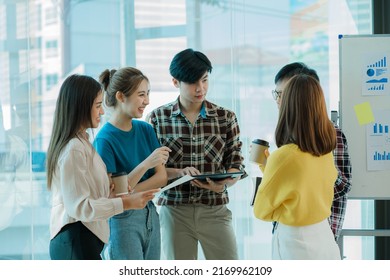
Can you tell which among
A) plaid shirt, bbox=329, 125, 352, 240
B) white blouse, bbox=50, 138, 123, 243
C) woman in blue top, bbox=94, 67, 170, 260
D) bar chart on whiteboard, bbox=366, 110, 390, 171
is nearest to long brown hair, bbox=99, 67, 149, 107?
woman in blue top, bbox=94, 67, 170, 260

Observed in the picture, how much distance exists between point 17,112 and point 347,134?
6.55 ft

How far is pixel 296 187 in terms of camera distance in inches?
86.7

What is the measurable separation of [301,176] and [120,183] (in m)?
0.72

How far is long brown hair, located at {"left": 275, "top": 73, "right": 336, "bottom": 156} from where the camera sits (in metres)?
2.22

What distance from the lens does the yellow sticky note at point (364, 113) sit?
3.20 meters

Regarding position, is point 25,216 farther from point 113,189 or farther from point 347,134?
point 347,134

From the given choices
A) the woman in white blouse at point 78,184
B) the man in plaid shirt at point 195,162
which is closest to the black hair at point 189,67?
the man in plaid shirt at point 195,162

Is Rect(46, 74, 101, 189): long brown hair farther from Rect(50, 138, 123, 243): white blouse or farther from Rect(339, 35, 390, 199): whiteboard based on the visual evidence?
Rect(339, 35, 390, 199): whiteboard

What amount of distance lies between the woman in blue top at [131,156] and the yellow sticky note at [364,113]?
1194mm

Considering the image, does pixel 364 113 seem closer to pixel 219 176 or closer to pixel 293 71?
pixel 293 71

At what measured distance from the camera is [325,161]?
7.45ft

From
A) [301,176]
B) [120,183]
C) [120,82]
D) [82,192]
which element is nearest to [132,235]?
[120,183]

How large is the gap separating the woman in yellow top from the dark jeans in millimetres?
662
